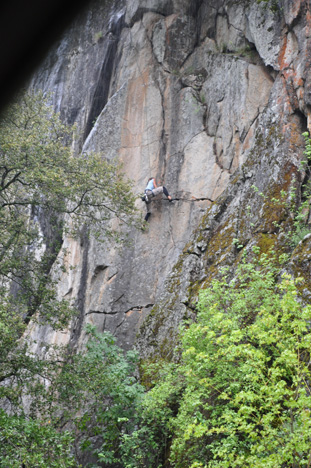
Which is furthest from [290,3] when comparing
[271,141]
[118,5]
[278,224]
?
[118,5]

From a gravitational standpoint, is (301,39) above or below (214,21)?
below

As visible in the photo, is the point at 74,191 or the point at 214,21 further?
the point at 214,21

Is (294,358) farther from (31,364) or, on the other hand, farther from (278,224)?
(31,364)

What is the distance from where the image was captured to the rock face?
1348cm

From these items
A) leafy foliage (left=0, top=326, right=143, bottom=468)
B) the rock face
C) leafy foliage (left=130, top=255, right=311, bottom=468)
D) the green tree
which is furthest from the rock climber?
leafy foliage (left=130, top=255, right=311, bottom=468)

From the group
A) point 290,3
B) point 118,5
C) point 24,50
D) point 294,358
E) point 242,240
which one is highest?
point 118,5

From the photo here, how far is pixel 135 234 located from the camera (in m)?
18.9

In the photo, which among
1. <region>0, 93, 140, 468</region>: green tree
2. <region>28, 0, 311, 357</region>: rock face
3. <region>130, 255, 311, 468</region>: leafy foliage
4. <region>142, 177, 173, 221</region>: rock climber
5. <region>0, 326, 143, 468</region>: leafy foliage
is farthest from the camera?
<region>142, 177, 173, 221</region>: rock climber

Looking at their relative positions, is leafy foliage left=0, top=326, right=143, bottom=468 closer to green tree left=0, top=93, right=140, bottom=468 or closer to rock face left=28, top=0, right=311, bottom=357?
green tree left=0, top=93, right=140, bottom=468

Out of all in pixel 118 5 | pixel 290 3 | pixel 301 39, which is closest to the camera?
pixel 301 39

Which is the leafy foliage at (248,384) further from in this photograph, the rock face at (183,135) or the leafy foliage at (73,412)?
the rock face at (183,135)

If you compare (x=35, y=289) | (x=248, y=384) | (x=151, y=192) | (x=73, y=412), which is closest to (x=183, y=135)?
(x=151, y=192)

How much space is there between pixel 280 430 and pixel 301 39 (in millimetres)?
12508

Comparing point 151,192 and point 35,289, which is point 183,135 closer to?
point 151,192
